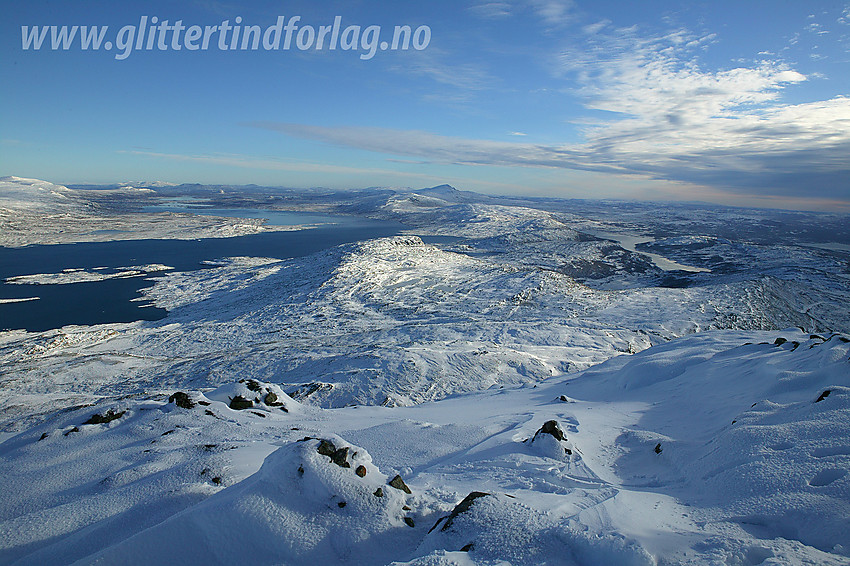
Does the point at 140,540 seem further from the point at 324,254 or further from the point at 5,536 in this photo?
the point at 324,254

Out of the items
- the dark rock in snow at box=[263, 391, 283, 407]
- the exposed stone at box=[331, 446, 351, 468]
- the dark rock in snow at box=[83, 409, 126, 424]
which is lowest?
the dark rock in snow at box=[263, 391, 283, 407]

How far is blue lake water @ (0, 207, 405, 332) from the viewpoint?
3562cm

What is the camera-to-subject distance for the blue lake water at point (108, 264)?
35.6 m

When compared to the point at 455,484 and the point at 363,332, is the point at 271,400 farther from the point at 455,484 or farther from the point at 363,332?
the point at 363,332

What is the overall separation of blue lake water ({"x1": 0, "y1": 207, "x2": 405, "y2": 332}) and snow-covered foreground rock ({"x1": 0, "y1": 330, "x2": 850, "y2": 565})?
33043 mm

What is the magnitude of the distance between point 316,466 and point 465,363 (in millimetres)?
18430

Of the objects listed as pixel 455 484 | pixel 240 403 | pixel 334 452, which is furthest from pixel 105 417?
pixel 455 484

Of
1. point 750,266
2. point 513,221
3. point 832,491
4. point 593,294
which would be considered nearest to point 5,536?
point 832,491

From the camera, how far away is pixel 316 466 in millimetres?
5629

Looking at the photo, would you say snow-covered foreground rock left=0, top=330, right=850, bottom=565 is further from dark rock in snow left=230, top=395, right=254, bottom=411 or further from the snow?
the snow

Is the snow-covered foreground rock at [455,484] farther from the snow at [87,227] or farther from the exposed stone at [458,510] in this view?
the snow at [87,227]

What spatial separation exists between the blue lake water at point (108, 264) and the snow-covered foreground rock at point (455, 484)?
Result: 3304cm

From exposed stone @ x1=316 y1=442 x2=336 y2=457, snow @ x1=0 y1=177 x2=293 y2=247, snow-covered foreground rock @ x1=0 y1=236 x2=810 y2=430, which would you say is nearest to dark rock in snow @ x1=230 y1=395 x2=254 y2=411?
snow-covered foreground rock @ x1=0 y1=236 x2=810 y2=430

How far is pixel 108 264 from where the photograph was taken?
56.8m
